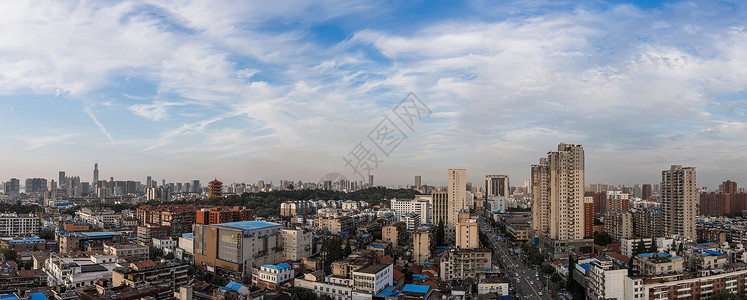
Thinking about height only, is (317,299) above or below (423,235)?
below

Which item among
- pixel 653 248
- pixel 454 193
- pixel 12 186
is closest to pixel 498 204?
pixel 454 193

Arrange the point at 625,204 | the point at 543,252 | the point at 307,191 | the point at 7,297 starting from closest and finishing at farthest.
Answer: the point at 7,297, the point at 543,252, the point at 625,204, the point at 307,191

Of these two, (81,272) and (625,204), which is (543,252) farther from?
(81,272)

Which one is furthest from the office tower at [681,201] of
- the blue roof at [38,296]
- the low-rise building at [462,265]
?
the blue roof at [38,296]

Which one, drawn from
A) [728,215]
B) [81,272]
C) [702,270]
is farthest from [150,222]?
[728,215]

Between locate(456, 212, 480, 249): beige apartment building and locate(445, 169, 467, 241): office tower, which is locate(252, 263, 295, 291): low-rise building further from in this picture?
locate(445, 169, 467, 241): office tower

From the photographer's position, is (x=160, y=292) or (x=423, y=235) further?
(x=423, y=235)

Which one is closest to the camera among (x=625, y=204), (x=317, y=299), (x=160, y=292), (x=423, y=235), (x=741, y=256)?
(x=160, y=292)
